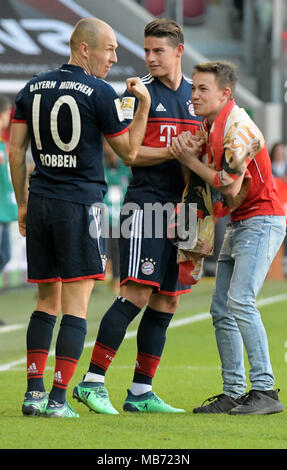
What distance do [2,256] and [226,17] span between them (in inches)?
737

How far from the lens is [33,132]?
5.55m

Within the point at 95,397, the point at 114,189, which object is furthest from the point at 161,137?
the point at 114,189

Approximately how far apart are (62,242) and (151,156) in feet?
2.38

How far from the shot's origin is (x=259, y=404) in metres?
5.60

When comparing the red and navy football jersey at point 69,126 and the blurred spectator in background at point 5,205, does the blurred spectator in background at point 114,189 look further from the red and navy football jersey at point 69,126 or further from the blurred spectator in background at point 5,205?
the red and navy football jersey at point 69,126

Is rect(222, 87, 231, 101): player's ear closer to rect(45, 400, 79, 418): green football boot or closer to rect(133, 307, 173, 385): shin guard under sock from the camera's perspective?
rect(133, 307, 173, 385): shin guard under sock

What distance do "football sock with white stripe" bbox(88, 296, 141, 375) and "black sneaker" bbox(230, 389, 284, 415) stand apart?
741mm

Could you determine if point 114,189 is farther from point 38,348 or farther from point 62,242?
point 62,242

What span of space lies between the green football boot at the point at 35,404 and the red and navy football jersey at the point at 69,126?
1056mm

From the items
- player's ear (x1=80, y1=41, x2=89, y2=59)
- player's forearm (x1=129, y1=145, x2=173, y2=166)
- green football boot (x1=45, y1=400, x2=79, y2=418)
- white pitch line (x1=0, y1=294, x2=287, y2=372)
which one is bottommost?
white pitch line (x1=0, y1=294, x2=287, y2=372)

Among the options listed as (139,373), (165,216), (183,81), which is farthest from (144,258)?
(183,81)

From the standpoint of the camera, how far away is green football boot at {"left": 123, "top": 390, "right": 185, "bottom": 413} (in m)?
5.91

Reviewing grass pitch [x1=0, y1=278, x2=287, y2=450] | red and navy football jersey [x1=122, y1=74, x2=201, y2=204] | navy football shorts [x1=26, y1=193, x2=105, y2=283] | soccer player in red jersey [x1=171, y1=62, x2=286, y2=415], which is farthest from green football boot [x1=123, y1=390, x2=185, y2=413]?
red and navy football jersey [x1=122, y1=74, x2=201, y2=204]

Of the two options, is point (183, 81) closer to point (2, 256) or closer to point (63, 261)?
point (63, 261)
